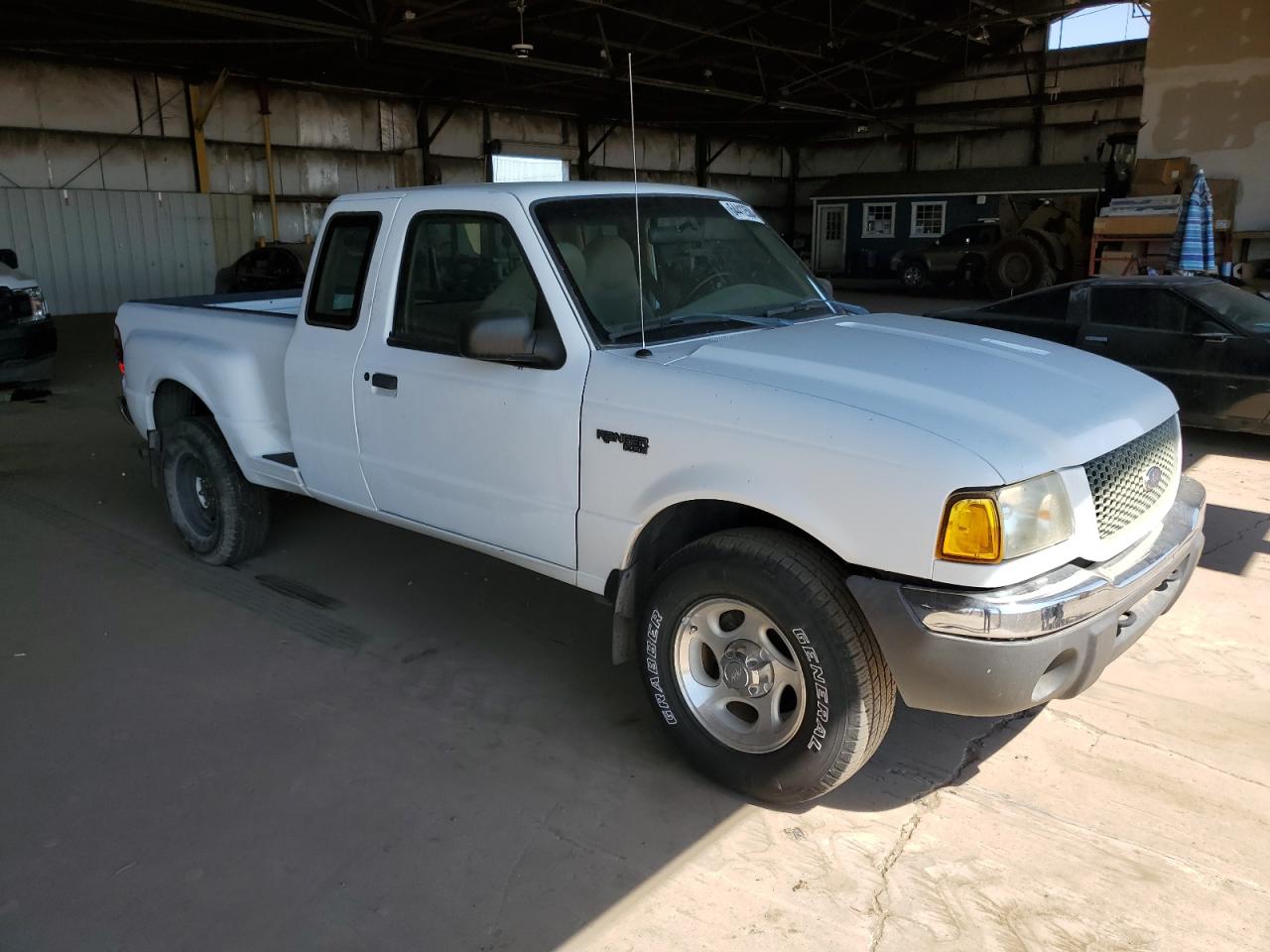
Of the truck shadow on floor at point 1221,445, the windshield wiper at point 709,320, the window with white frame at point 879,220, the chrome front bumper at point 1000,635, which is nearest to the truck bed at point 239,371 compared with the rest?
the windshield wiper at point 709,320

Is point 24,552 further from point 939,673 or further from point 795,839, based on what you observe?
point 939,673

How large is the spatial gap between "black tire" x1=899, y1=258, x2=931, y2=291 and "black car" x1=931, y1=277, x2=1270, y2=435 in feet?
53.8

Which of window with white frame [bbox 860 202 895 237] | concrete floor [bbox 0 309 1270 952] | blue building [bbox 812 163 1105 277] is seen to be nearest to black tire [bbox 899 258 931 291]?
blue building [bbox 812 163 1105 277]

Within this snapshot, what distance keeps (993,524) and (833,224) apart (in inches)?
1177

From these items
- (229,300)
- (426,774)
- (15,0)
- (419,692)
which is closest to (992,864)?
(426,774)

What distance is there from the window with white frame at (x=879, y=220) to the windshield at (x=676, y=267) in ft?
87.1

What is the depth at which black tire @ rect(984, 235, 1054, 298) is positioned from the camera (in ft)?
69.8

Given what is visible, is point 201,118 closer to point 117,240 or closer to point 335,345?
point 117,240

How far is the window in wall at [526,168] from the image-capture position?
25.5m

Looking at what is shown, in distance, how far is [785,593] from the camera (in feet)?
9.52

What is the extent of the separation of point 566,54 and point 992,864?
70.7 feet

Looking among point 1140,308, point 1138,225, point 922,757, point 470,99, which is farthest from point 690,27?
point 922,757

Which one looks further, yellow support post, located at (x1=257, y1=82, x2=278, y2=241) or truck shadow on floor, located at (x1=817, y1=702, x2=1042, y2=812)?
yellow support post, located at (x1=257, y1=82, x2=278, y2=241)

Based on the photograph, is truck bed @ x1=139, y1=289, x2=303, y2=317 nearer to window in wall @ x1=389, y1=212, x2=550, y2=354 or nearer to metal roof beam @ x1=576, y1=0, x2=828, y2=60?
window in wall @ x1=389, y1=212, x2=550, y2=354
